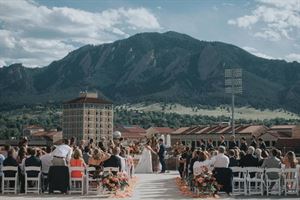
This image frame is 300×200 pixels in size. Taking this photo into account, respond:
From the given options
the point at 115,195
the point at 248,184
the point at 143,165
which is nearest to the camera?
the point at 115,195

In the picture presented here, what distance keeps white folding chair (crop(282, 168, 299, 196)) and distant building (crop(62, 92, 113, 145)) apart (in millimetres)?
158181

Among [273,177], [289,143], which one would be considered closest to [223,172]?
[273,177]

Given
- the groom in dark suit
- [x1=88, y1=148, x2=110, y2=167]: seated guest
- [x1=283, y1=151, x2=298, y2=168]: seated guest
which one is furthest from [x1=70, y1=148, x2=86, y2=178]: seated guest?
the groom in dark suit

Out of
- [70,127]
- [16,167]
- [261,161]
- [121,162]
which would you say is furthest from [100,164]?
[70,127]

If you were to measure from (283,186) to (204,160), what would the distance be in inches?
101

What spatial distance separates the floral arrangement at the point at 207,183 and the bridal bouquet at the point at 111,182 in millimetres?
2364

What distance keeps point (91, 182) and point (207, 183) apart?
364cm

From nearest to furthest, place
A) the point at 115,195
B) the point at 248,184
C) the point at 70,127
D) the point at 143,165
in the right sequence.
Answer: the point at 115,195, the point at 248,184, the point at 143,165, the point at 70,127

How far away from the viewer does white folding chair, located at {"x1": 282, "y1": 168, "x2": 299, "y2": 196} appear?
16.5m

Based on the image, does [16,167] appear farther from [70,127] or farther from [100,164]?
[70,127]

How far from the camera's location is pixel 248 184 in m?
17.2

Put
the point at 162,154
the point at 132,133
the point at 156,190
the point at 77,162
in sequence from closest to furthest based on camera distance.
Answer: the point at 77,162 → the point at 156,190 → the point at 162,154 → the point at 132,133

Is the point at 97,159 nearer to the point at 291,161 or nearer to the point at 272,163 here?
the point at 272,163

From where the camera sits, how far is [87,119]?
17800 cm
